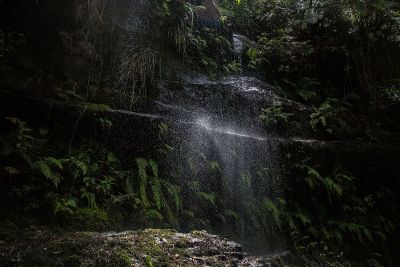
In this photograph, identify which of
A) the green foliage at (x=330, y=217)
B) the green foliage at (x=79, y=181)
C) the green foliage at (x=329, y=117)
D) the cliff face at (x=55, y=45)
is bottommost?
the green foliage at (x=330, y=217)

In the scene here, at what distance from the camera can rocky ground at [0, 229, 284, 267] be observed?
113 inches

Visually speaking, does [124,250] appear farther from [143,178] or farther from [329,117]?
[329,117]

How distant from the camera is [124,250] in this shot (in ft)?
10.7

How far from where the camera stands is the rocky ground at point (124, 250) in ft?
9.42

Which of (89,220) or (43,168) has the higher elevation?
(43,168)

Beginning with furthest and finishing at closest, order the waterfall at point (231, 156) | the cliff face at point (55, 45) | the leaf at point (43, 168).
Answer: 1. the waterfall at point (231, 156)
2. the cliff face at point (55, 45)
3. the leaf at point (43, 168)

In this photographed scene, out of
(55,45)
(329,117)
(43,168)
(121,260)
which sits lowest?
(121,260)

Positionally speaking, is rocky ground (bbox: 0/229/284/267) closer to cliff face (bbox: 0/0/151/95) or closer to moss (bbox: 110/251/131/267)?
moss (bbox: 110/251/131/267)

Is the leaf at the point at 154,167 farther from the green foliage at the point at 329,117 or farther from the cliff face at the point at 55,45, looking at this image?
the green foliage at the point at 329,117

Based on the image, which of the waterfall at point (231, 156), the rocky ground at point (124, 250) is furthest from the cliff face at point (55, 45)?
the rocky ground at point (124, 250)

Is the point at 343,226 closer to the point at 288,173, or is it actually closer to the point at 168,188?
the point at 288,173

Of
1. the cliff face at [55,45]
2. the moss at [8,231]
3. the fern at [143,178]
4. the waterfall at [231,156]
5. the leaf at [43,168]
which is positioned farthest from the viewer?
the waterfall at [231,156]

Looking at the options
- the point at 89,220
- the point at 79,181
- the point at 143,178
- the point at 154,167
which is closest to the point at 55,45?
the point at 79,181

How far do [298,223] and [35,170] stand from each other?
16.2 ft
